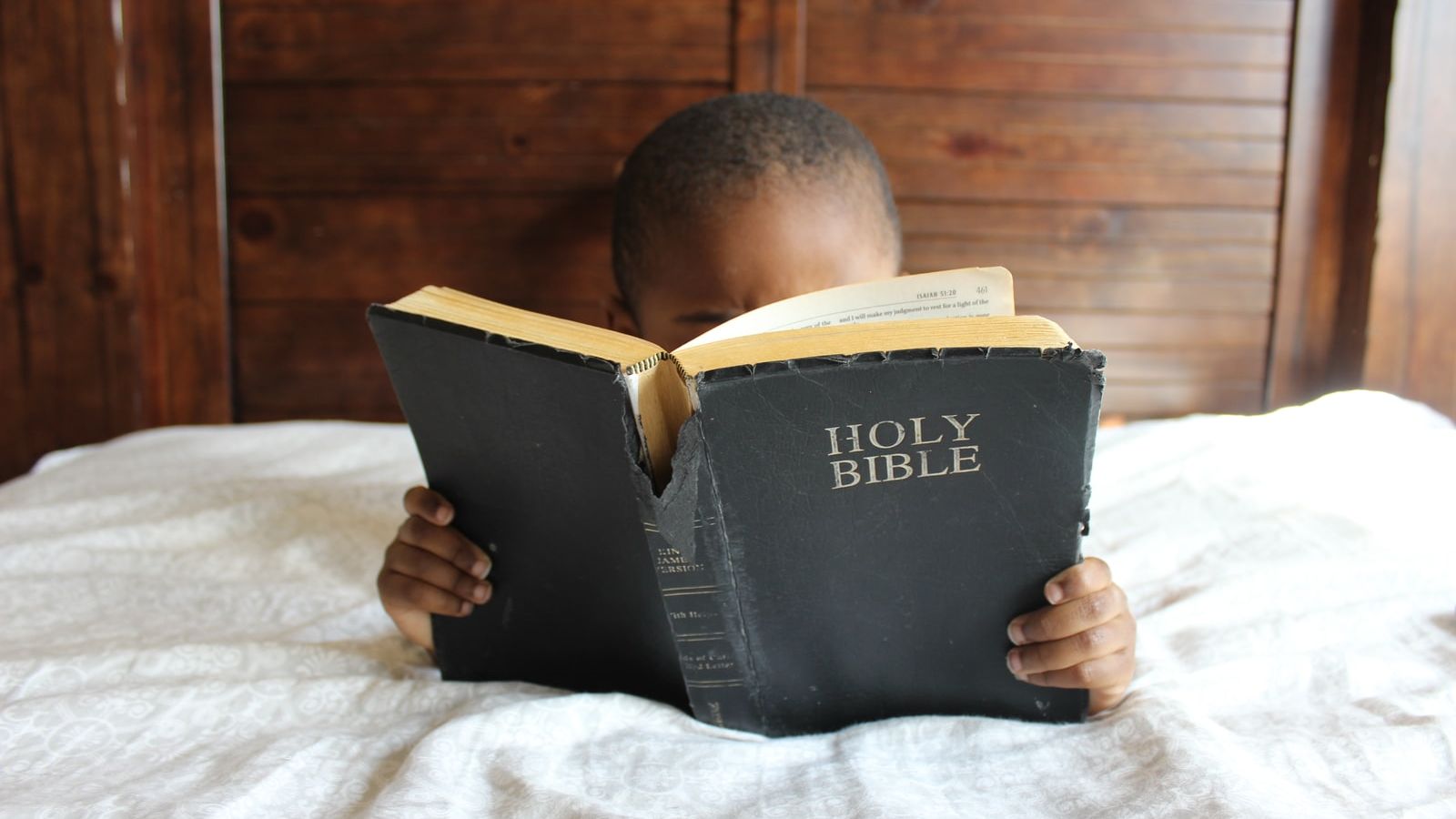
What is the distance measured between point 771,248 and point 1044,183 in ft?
2.62

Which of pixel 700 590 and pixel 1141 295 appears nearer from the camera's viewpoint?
pixel 700 590

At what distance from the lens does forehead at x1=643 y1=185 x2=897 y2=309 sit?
775 mm

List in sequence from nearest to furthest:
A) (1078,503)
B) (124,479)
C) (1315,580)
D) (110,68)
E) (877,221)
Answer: (1078,503) < (1315,580) < (877,221) < (124,479) < (110,68)

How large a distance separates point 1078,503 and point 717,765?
0.76 feet

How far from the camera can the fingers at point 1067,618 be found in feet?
1.76

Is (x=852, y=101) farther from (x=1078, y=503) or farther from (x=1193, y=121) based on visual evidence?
(x=1078, y=503)

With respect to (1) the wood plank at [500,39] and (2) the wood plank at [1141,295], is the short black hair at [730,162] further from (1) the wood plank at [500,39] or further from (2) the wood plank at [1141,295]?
(2) the wood plank at [1141,295]

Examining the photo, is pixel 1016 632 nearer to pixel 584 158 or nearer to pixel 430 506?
pixel 430 506

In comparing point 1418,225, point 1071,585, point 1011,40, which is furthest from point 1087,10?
point 1071,585

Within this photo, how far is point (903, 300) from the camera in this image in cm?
51

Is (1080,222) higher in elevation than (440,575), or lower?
higher

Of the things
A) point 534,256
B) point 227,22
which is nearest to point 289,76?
point 227,22

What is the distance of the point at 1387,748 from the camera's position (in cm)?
52

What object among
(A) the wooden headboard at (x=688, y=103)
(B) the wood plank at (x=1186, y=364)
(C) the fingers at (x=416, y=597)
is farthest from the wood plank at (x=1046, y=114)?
(C) the fingers at (x=416, y=597)
